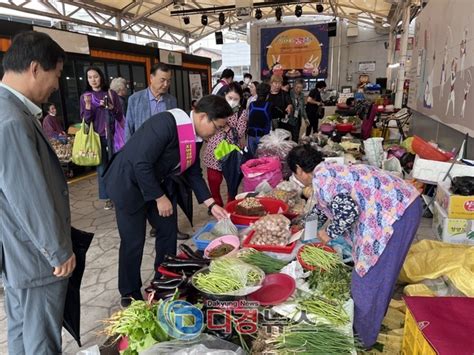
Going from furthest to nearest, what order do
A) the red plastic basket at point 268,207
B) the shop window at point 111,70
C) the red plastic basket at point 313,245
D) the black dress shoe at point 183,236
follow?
the shop window at point 111,70 → the black dress shoe at point 183,236 → the red plastic basket at point 268,207 → the red plastic basket at point 313,245

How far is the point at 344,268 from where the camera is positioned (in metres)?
1.98

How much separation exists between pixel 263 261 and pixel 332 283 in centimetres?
39

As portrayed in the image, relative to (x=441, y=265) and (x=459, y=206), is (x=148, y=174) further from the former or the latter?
(x=459, y=206)

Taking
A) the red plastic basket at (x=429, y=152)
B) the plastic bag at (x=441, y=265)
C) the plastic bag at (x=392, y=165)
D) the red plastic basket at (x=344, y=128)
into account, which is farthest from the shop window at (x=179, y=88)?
the plastic bag at (x=441, y=265)

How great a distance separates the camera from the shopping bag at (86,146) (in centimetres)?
412

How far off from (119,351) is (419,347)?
1332 millimetres

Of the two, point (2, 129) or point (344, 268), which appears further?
point (344, 268)

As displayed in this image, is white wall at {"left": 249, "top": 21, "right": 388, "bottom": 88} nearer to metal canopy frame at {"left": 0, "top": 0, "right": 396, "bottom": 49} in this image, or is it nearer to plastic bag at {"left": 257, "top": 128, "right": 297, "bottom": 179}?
metal canopy frame at {"left": 0, "top": 0, "right": 396, "bottom": 49}

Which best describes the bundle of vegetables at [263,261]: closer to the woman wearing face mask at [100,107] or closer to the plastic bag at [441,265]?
the plastic bag at [441,265]

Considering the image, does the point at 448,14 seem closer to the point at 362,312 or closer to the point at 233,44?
the point at 362,312

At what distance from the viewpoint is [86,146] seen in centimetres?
411

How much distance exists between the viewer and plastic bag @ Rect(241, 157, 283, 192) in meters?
3.87

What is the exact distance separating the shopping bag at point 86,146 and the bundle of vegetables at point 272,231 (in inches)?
102

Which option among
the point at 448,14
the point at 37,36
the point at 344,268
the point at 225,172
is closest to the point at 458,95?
the point at 448,14
